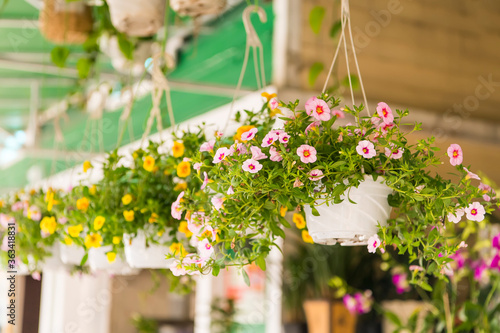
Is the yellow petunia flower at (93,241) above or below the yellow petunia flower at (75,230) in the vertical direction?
below

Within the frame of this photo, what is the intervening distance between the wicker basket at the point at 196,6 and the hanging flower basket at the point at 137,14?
124 millimetres

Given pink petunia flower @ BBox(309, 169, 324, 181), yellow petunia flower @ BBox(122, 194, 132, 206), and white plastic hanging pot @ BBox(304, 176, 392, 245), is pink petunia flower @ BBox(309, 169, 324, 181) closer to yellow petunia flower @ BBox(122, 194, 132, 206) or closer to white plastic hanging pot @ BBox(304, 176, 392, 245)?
white plastic hanging pot @ BBox(304, 176, 392, 245)

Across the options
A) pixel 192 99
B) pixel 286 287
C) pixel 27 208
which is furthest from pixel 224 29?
pixel 27 208

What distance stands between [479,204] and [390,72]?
7.42ft

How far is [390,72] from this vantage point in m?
3.31

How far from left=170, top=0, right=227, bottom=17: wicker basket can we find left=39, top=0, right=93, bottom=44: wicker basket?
2.98 feet

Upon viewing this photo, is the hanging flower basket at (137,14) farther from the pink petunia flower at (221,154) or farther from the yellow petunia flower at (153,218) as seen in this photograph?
the pink petunia flower at (221,154)

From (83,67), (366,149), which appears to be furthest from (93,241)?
(83,67)

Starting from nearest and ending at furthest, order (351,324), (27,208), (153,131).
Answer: (27,208) → (351,324) → (153,131)

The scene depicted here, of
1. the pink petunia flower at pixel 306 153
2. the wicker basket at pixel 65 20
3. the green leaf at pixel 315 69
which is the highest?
the wicker basket at pixel 65 20

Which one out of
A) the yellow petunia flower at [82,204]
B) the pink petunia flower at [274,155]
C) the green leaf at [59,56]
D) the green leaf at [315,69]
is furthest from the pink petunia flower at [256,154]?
the green leaf at [59,56]

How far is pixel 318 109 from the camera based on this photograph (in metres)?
1.17

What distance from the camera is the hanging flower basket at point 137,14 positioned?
7.21 feet

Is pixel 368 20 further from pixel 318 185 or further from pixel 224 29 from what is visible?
pixel 318 185
